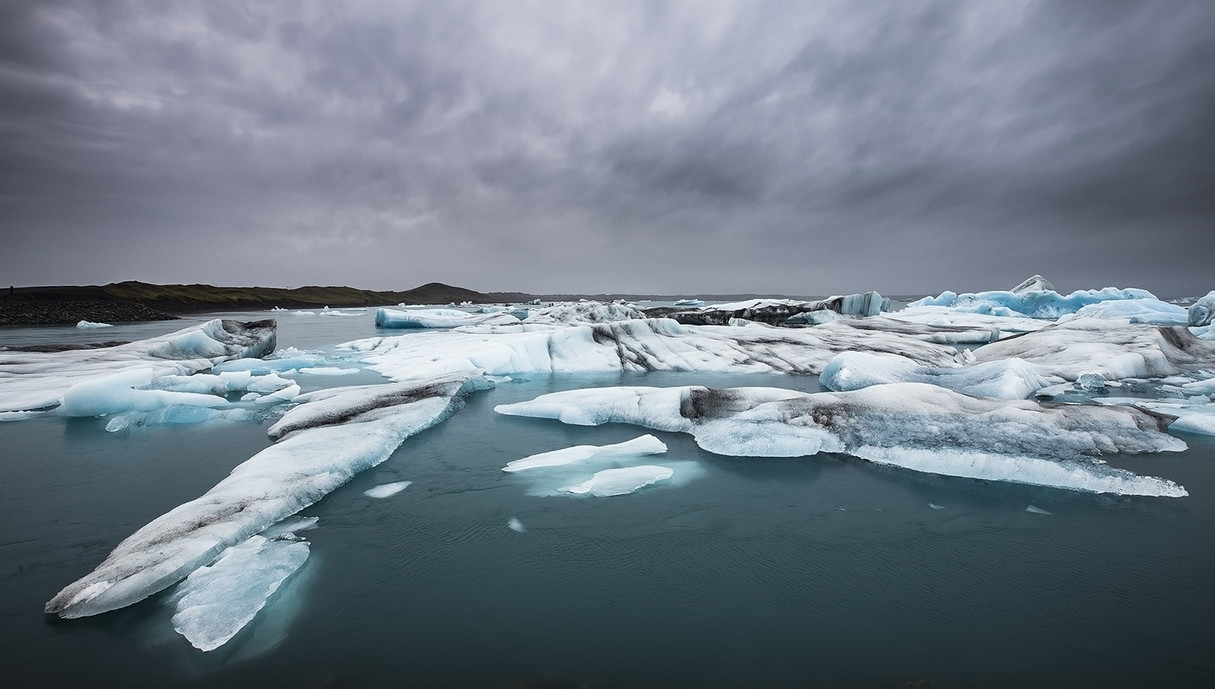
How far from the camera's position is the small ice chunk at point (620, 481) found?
489cm

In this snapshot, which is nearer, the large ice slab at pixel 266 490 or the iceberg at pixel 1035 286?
the large ice slab at pixel 266 490

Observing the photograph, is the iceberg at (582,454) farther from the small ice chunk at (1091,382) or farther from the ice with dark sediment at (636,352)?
the small ice chunk at (1091,382)

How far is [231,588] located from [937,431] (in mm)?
6696

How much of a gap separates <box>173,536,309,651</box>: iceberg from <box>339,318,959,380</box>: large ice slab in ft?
24.3

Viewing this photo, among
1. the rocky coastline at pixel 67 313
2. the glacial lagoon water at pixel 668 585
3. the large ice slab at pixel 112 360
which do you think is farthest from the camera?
the rocky coastline at pixel 67 313

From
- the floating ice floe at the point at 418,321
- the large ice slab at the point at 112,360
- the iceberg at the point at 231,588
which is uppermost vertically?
the floating ice floe at the point at 418,321

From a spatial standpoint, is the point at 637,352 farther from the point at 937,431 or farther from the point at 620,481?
the point at 620,481

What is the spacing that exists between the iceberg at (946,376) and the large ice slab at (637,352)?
2434 millimetres

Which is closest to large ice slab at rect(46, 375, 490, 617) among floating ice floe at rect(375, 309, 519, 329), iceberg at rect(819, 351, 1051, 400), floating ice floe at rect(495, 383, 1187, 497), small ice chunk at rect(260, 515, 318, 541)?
small ice chunk at rect(260, 515, 318, 541)

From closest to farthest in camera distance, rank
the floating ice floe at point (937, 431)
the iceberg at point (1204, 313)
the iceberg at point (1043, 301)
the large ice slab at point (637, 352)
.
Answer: the floating ice floe at point (937, 431) < the large ice slab at point (637, 352) < the iceberg at point (1204, 313) < the iceberg at point (1043, 301)

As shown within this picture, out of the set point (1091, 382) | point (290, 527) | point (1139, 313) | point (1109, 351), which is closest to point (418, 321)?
point (290, 527)

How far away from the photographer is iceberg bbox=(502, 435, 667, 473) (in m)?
5.57

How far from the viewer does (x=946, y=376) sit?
938 cm

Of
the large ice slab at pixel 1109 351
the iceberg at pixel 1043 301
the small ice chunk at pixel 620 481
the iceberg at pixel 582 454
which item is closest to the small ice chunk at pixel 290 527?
the iceberg at pixel 582 454
